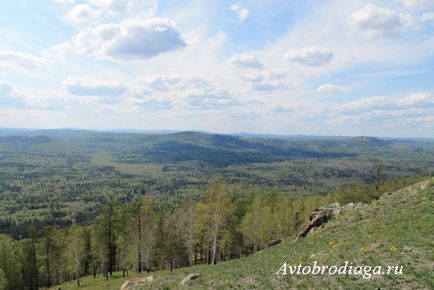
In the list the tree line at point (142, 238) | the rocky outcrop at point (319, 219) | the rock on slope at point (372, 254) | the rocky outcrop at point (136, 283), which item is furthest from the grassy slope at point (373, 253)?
the tree line at point (142, 238)

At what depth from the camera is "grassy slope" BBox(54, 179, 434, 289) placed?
2066 cm

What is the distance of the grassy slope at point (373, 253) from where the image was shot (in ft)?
67.8

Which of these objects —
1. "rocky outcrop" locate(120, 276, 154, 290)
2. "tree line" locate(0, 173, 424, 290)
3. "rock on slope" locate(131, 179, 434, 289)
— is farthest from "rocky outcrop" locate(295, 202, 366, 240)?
"tree line" locate(0, 173, 424, 290)

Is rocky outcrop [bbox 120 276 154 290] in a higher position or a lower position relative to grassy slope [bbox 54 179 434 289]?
lower

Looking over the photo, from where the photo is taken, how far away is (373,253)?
24.7 meters

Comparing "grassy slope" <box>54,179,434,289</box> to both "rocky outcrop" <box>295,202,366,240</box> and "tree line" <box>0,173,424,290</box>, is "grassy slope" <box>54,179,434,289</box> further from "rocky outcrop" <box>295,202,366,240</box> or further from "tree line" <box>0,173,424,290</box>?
"tree line" <box>0,173,424,290</box>

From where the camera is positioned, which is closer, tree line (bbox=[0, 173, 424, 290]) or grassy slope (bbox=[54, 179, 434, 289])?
grassy slope (bbox=[54, 179, 434, 289])

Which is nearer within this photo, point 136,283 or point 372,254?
point 372,254

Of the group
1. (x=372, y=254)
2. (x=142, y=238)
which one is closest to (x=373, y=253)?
(x=372, y=254)

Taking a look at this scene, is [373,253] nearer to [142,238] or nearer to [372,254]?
[372,254]

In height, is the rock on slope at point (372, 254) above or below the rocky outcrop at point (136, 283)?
above

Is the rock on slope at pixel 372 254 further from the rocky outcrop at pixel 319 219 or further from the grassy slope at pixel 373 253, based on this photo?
the rocky outcrop at pixel 319 219

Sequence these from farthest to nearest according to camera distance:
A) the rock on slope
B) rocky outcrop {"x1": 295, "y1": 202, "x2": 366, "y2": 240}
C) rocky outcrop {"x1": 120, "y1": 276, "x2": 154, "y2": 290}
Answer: rocky outcrop {"x1": 295, "y1": 202, "x2": 366, "y2": 240}
rocky outcrop {"x1": 120, "y1": 276, "x2": 154, "y2": 290}
the rock on slope

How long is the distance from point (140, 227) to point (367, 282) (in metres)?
59.0
